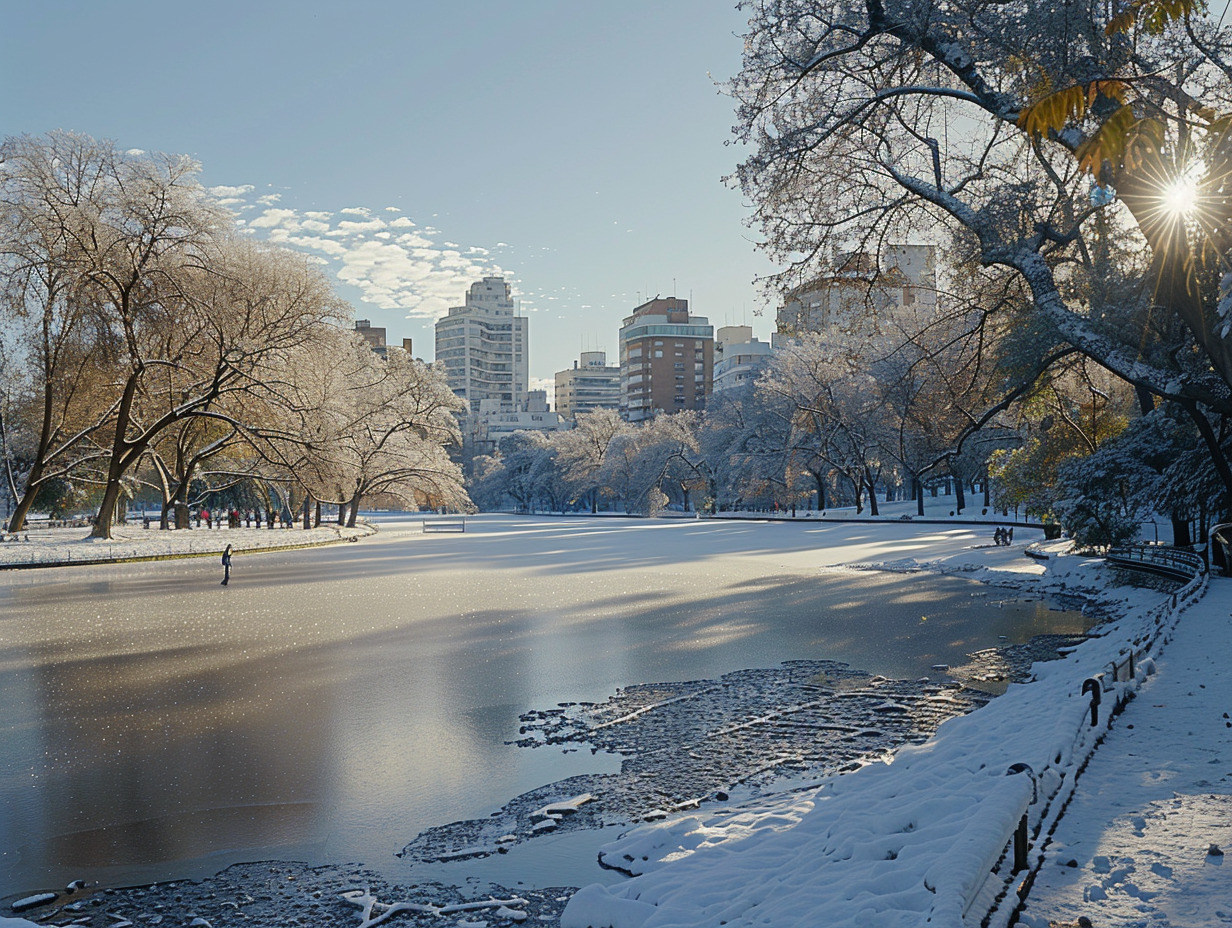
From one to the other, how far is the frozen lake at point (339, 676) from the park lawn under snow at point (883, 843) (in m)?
1.81

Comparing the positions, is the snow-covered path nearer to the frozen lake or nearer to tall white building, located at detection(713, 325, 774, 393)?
the frozen lake

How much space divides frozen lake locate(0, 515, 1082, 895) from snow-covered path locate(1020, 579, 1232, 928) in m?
3.92

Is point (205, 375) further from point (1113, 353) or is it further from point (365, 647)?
point (1113, 353)

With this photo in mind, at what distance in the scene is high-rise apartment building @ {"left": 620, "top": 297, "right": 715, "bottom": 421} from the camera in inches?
6590

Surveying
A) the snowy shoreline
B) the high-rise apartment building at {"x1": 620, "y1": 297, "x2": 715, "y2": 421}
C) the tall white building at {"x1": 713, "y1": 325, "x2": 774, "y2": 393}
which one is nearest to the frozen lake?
the snowy shoreline

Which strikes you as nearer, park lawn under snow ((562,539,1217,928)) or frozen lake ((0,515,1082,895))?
park lawn under snow ((562,539,1217,928))

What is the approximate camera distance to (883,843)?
181 inches

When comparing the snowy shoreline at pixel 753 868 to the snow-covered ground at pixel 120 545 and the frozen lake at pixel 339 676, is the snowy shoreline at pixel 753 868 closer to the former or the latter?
the frozen lake at pixel 339 676

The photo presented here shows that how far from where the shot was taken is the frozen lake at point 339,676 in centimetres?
643

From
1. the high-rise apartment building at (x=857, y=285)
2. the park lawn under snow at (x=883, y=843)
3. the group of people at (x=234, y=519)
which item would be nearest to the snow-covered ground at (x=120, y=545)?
the group of people at (x=234, y=519)

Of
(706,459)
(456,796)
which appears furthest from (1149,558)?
(706,459)

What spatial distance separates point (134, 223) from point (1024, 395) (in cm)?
3348

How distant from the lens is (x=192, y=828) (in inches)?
249

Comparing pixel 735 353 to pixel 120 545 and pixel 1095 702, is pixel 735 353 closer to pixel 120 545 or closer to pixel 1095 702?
pixel 120 545
